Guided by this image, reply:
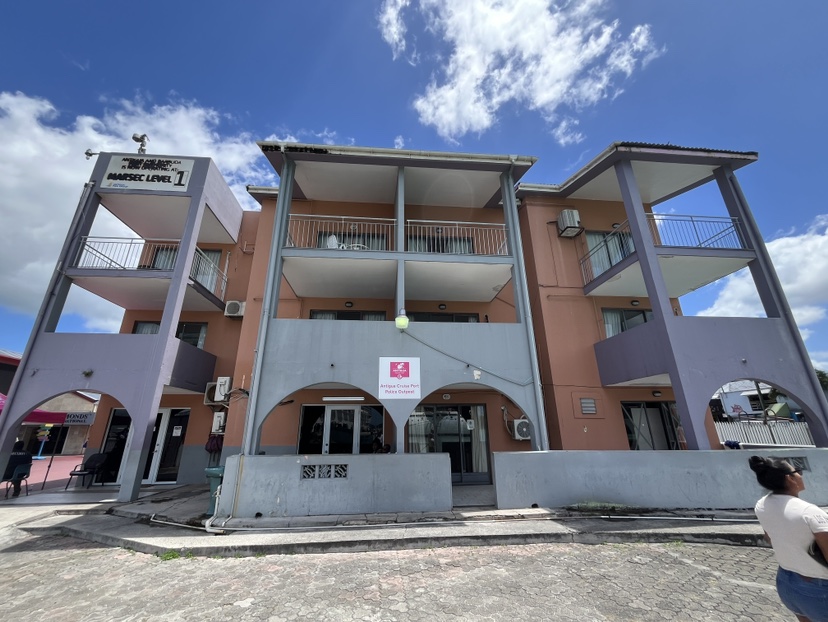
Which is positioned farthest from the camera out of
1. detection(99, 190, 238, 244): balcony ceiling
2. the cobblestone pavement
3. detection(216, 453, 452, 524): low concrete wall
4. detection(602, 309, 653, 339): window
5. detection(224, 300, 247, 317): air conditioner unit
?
detection(224, 300, 247, 317): air conditioner unit

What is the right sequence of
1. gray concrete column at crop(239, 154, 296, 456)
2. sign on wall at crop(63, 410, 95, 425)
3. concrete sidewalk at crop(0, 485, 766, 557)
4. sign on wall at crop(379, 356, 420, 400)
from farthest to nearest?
1. sign on wall at crop(63, 410, 95, 425)
2. sign on wall at crop(379, 356, 420, 400)
3. gray concrete column at crop(239, 154, 296, 456)
4. concrete sidewalk at crop(0, 485, 766, 557)

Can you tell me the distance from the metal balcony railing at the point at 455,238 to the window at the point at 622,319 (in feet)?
14.1

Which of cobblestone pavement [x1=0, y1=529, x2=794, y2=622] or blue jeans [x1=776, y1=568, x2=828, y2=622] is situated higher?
blue jeans [x1=776, y1=568, x2=828, y2=622]

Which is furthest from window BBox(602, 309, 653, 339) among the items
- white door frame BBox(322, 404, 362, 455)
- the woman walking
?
the woman walking

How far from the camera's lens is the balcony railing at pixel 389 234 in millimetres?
11578

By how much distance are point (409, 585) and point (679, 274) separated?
11206 mm

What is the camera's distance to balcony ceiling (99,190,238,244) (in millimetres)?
10812

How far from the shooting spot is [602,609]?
3730mm

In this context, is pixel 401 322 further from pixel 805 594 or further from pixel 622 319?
pixel 622 319

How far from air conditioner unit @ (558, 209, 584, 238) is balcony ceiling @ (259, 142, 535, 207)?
7.53ft

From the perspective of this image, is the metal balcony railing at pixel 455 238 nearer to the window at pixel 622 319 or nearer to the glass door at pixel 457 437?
the window at pixel 622 319

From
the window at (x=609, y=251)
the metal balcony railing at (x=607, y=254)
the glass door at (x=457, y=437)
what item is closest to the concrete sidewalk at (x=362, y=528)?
the glass door at (x=457, y=437)

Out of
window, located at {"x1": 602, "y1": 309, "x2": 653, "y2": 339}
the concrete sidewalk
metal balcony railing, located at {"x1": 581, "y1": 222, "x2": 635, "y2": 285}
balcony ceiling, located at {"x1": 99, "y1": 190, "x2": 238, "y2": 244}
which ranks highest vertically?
balcony ceiling, located at {"x1": 99, "y1": 190, "x2": 238, "y2": 244}

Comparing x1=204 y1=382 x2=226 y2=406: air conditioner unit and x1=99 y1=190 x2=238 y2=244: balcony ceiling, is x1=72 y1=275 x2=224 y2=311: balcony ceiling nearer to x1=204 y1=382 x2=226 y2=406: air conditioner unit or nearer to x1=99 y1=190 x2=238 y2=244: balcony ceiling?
x1=99 y1=190 x2=238 y2=244: balcony ceiling
